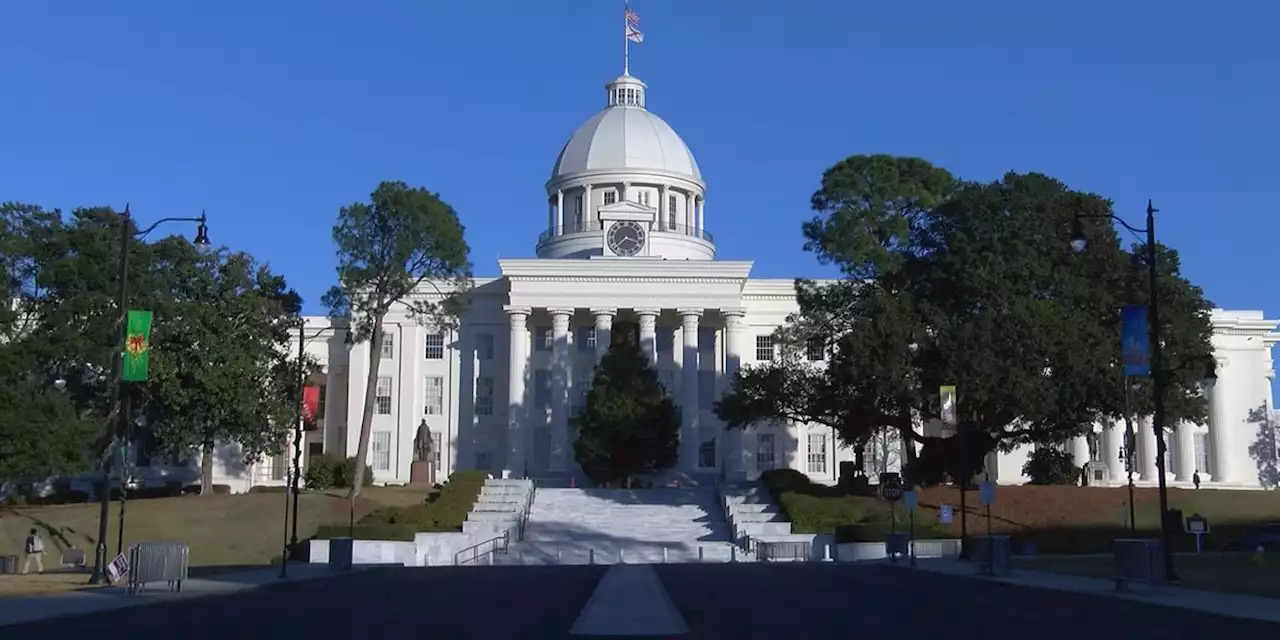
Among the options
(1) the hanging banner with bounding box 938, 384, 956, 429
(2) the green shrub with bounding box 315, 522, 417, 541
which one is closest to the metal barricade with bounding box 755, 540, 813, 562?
(1) the hanging banner with bounding box 938, 384, 956, 429

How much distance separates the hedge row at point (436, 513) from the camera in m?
55.8

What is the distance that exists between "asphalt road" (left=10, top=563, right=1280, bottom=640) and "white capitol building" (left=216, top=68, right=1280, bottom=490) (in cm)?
4986

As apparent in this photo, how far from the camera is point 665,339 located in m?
87.9

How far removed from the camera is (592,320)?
86500mm

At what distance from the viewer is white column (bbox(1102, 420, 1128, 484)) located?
294 ft

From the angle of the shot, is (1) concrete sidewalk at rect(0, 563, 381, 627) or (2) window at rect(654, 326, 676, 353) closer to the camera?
(1) concrete sidewalk at rect(0, 563, 381, 627)

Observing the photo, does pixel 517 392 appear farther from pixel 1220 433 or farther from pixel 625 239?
pixel 1220 433

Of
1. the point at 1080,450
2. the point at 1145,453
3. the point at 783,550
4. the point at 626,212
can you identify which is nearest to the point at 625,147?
the point at 626,212

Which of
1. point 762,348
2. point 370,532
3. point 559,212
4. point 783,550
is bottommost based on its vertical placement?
point 783,550

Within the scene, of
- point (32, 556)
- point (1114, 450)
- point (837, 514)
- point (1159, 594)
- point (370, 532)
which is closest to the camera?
point (1159, 594)

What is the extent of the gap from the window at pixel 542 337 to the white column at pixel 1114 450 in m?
37.1

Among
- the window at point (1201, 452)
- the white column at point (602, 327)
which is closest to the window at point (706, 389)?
the white column at point (602, 327)

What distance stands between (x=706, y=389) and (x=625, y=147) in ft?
70.7

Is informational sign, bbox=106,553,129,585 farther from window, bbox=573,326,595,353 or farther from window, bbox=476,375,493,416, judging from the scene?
window, bbox=573,326,595,353
